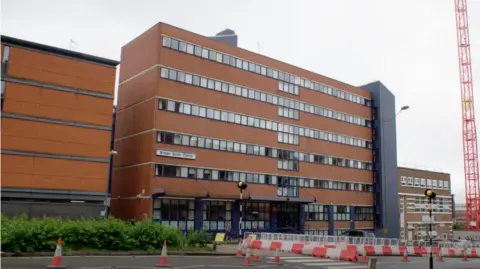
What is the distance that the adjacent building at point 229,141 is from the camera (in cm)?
4281

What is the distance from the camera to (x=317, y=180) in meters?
57.6

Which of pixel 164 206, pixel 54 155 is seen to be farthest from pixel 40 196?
pixel 164 206

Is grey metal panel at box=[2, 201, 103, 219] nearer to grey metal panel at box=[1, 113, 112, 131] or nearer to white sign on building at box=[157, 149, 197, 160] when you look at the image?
grey metal panel at box=[1, 113, 112, 131]

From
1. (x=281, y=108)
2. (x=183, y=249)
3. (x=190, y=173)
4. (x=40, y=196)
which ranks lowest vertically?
(x=183, y=249)

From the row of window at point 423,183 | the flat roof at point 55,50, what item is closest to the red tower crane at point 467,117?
the row of window at point 423,183

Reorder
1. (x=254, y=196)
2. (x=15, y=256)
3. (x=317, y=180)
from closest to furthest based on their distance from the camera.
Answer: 1. (x=15, y=256)
2. (x=254, y=196)
3. (x=317, y=180)

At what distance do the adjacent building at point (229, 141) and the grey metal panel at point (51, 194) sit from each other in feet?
13.8

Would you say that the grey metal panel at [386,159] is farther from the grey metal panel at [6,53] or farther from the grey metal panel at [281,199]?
the grey metal panel at [6,53]

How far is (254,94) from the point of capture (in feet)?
168

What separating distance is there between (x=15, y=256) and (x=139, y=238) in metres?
6.12

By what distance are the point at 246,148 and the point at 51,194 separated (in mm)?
19602

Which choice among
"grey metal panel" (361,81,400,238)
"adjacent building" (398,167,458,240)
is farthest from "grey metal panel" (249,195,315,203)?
"adjacent building" (398,167,458,240)

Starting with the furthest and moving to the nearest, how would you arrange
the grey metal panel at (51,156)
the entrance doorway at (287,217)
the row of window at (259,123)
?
1. the entrance doorway at (287,217)
2. the row of window at (259,123)
3. the grey metal panel at (51,156)

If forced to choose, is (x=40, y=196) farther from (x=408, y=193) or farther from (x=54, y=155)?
(x=408, y=193)
